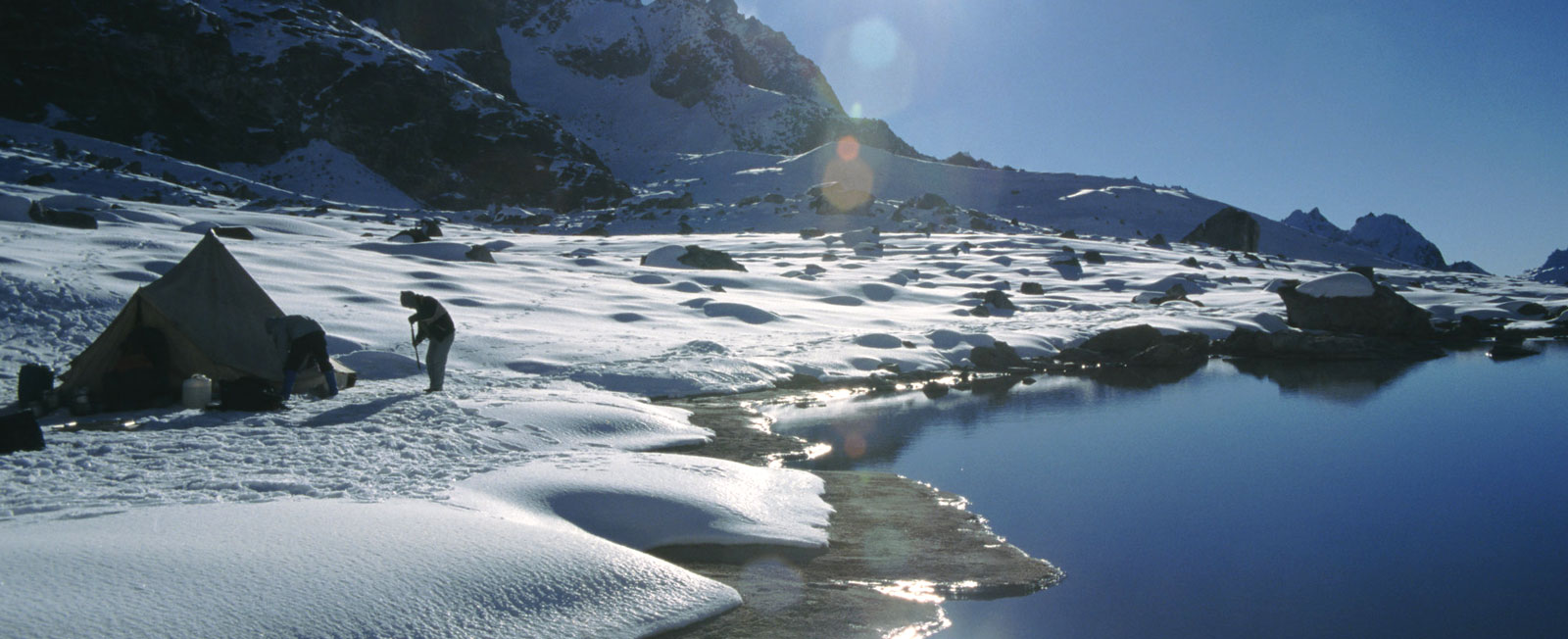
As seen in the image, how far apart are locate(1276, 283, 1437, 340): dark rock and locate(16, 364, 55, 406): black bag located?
2635cm

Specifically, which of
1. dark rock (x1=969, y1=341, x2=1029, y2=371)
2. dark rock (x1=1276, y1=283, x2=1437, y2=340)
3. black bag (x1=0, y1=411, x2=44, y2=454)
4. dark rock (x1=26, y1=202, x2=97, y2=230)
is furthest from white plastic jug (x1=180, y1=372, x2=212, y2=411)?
dark rock (x1=1276, y1=283, x2=1437, y2=340)

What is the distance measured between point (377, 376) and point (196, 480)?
5.87 meters

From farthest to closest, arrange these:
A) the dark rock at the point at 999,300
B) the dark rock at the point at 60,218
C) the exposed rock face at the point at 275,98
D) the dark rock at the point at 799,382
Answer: the exposed rock face at the point at 275,98 < the dark rock at the point at 999,300 < the dark rock at the point at 60,218 < the dark rock at the point at 799,382

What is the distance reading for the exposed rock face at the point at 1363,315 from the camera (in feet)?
78.3

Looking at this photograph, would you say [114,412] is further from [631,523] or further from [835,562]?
[835,562]

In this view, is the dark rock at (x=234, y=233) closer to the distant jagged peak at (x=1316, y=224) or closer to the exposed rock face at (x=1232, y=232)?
the exposed rock face at (x=1232, y=232)

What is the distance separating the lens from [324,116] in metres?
76.6

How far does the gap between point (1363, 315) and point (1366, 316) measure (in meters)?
0.08

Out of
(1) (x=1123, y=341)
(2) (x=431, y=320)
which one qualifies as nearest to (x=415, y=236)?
(2) (x=431, y=320)

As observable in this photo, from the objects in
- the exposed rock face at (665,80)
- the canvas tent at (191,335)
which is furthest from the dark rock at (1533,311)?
the exposed rock face at (665,80)

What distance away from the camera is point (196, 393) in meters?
9.59

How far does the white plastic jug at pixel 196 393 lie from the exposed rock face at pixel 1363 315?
2502cm

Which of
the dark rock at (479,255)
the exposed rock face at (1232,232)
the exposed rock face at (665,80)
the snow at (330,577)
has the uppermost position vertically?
the exposed rock face at (665,80)

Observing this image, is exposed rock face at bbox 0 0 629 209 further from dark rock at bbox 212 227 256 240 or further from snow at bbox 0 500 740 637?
snow at bbox 0 500 740 637
